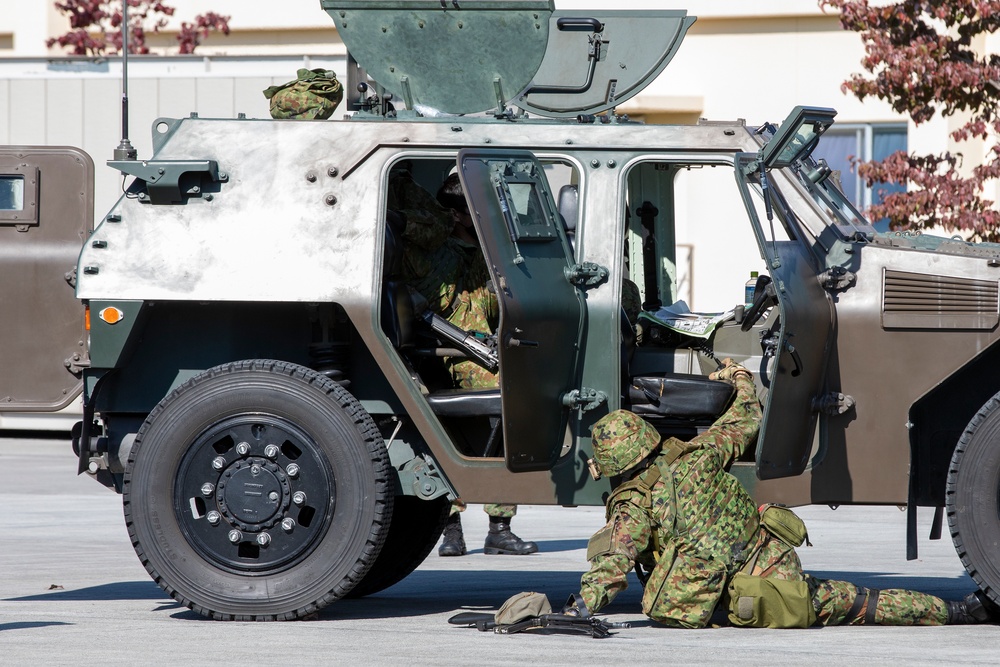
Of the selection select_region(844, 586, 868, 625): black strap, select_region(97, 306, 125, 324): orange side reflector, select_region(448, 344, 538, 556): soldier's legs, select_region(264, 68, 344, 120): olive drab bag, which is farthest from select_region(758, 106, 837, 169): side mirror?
select_region(448, 344, 538, 556): soldier's legs

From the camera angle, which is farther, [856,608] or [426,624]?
[426,624]

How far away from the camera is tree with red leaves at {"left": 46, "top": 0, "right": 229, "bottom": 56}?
907 inches

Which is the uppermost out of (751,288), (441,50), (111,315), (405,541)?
(441,50)

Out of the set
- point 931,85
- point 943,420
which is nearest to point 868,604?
point 943,420

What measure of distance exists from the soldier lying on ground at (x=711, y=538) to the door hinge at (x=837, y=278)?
544mm

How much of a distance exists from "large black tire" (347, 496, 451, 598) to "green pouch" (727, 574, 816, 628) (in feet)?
5.89

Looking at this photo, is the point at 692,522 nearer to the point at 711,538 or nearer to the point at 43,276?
the point at 711,538

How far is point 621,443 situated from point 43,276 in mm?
2637

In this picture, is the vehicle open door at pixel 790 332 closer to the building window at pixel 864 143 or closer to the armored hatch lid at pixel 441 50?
the armored hatch lid at pixel 441 50

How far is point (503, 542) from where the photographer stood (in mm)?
9852

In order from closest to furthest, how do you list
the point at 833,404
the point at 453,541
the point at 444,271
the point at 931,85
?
the point at 833,404 < the point at 444,271 < the point at 453,541 < the point at 931,85

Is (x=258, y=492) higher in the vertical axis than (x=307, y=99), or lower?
lower

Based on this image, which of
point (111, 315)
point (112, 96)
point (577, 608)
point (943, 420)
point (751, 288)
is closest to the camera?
point (577, 608)

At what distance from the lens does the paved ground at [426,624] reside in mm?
5875
